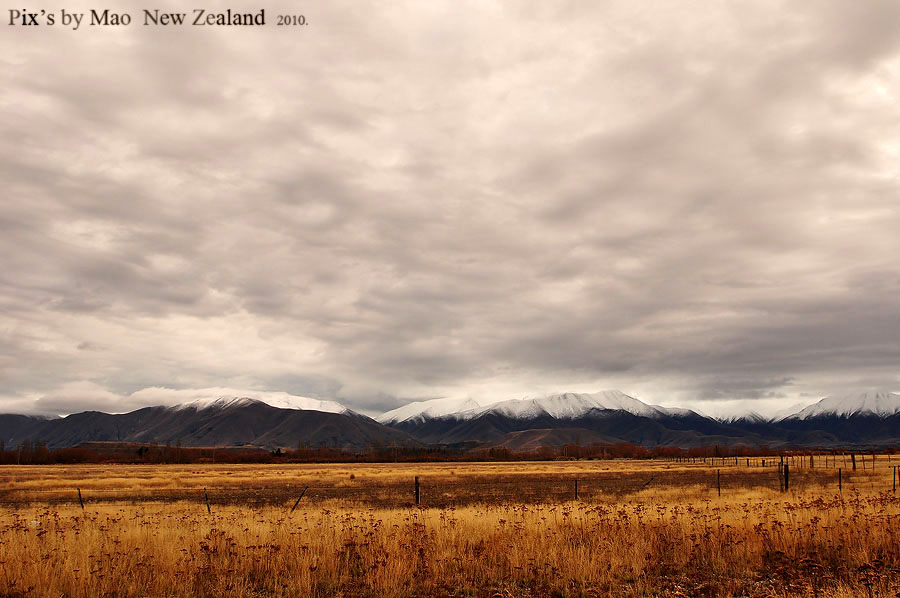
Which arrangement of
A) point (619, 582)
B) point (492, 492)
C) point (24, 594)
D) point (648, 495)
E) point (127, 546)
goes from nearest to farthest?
point (24, 594) < point (619, 582) < point (127, 546) < point (648, 495) < point (492, 492)

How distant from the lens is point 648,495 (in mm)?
38562

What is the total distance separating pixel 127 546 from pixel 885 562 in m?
17.1

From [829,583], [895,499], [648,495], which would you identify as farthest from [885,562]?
[648,495]

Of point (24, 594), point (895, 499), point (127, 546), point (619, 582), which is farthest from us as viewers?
point (895, 499)

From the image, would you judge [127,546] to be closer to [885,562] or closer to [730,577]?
[730,577]

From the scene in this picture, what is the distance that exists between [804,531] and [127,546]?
666 inches

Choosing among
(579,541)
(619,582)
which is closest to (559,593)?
(619,582)

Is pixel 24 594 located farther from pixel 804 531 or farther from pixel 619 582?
pixel 804 531

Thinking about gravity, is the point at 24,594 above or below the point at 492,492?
above

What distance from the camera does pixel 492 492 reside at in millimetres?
42812

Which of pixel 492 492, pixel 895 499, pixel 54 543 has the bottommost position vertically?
pixel 492 492

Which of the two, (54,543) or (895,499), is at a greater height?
(54,543)

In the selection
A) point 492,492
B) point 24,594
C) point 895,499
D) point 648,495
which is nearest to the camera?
point 24,594

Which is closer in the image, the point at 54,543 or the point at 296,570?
the point at 296,570
